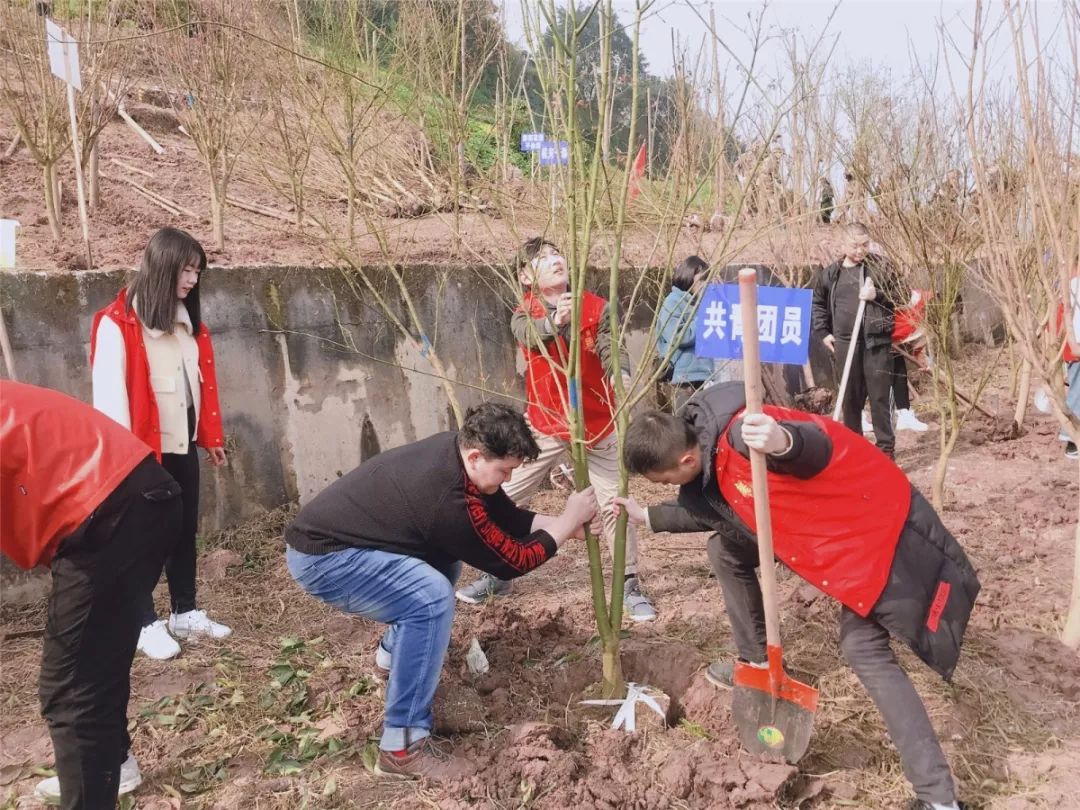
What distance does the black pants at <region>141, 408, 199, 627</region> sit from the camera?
3.48m

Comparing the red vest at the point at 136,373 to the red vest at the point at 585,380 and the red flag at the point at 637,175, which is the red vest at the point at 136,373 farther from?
the red flag at the point at 637,175

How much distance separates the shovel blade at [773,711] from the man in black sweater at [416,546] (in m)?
0.75

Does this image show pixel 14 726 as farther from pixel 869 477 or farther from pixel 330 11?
pixel 330 11

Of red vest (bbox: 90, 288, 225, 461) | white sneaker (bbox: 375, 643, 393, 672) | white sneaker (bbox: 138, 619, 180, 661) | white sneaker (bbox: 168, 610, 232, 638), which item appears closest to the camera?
white sneaker (bbox: 375, 643, 393, 672)

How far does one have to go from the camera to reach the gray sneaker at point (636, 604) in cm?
370

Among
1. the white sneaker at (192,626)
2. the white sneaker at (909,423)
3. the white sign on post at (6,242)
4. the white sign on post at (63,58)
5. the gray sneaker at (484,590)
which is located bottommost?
the gray sneaker at (484,590)

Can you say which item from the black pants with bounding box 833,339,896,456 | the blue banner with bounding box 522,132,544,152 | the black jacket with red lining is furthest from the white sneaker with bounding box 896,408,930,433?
the black jacket with red lining

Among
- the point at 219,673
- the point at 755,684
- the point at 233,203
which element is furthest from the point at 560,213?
the point at 233,203

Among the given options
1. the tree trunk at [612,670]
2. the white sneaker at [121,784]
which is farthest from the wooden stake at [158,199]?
the tree trunk at [612,670]

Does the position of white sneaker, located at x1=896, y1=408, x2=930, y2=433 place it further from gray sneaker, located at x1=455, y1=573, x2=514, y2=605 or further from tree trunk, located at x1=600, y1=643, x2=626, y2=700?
tree trunk, located at x1=600, y1=643, x2=626, y2=700

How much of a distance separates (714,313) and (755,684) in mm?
3266

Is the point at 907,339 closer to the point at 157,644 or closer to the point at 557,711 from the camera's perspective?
the point at 557,711

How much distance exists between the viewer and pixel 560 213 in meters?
3.68

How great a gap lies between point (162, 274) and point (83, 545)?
1.55 meters
